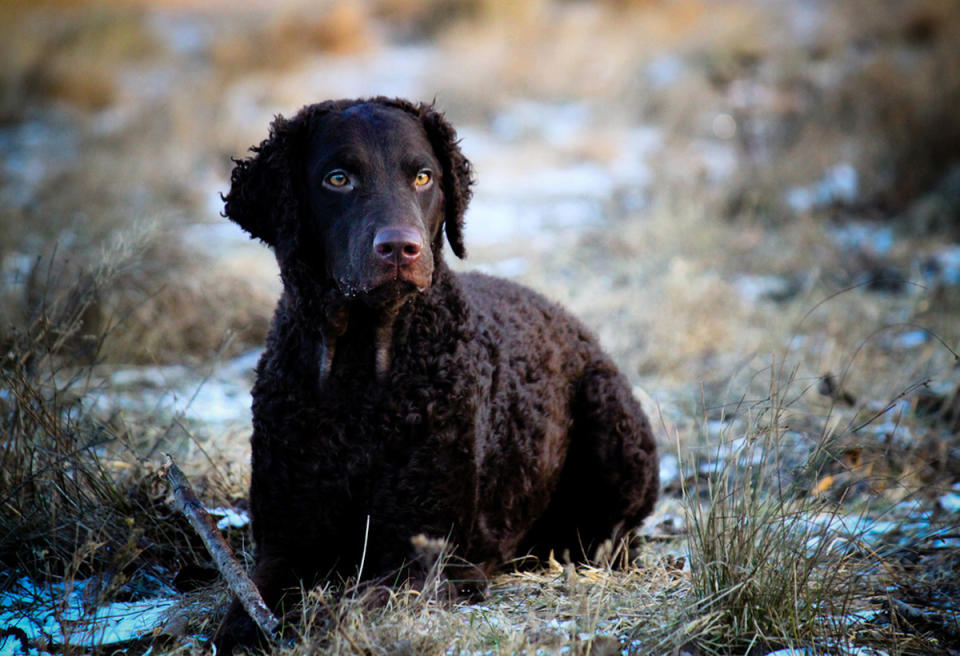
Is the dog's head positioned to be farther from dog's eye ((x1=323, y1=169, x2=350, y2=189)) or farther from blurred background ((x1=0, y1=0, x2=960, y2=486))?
blurred background ((x1=0, y1=0, x2=960, y2=486))

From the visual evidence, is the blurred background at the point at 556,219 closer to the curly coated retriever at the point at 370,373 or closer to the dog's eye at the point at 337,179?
the curly coated retriever at the point at 370,373

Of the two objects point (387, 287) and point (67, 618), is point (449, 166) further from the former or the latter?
point (67, 618)

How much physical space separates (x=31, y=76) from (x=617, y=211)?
10.6 metres

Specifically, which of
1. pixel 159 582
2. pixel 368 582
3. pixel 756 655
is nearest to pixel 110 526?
pixel 159 582

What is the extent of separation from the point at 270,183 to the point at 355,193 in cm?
35

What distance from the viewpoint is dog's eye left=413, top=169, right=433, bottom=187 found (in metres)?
3.00

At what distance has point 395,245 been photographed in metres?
2.66

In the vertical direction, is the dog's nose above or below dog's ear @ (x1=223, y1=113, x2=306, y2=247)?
below

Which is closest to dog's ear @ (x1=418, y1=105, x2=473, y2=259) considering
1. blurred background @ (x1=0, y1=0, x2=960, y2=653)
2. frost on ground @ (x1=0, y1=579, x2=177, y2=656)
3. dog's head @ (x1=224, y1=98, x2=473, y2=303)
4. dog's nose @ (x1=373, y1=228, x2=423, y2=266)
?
dog's head @ (x1=224, y1=98, x2=473, y2=303)

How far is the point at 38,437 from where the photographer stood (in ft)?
11.1

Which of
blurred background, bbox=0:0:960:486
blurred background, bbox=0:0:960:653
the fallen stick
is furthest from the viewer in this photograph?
blurred background, bbox=0:0:960:486

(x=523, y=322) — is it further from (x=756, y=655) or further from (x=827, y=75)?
(x=827, y=75)

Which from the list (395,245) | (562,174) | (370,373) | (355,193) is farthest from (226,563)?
(562,174)

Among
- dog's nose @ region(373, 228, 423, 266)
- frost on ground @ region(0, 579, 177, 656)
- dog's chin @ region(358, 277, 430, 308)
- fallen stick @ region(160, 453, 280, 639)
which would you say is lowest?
frost on ground @ region(0, 579, 177, 656)
